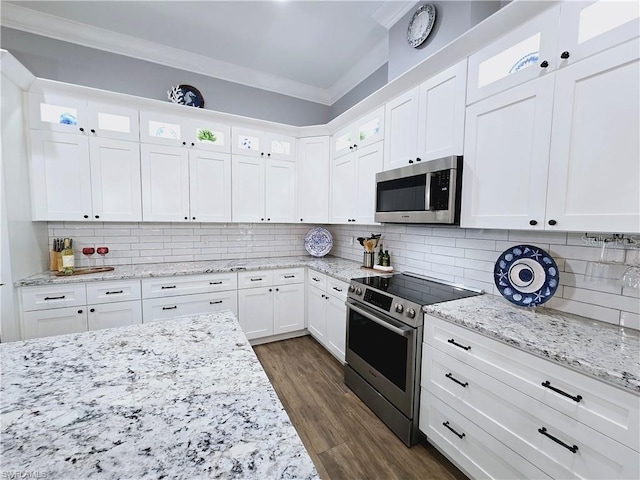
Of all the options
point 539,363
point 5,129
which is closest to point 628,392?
point 539,363

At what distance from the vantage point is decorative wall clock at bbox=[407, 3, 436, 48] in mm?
2064

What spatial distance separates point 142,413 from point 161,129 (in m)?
2.83

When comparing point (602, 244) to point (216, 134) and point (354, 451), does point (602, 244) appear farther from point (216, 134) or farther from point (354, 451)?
point (216, 134)

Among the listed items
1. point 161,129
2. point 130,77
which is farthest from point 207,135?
point 130,77

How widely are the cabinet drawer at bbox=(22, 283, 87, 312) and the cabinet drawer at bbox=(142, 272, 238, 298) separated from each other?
1.50ft

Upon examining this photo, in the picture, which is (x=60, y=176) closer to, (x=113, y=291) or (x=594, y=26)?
(x=113, y=291)

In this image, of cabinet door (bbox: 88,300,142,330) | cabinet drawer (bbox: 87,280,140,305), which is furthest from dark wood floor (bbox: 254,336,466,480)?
cabinet drawer (bbox: 87,280,140,305)

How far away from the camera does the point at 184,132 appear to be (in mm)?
2820

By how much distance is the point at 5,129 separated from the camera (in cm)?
200

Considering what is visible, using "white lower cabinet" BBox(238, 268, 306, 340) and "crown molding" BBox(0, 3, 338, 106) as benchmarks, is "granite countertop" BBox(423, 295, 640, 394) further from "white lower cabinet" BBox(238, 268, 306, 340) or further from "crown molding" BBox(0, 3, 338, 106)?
"crown molding" BBox(0, 3, 338, 106)

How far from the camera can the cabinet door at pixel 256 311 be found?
2.93m

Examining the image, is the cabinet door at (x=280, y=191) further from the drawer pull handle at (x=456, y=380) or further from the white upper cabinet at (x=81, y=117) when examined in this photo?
the drawer pull handle at (x=456, y=380)

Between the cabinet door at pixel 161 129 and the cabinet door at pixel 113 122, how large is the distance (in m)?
0.06

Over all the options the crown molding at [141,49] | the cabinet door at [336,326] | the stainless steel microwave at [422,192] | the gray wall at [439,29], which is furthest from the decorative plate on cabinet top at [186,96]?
the cabinet door at [336,326]
